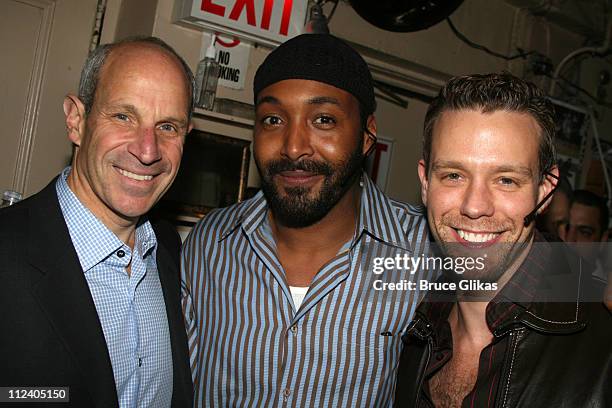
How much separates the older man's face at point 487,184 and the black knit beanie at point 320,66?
1.68 ft

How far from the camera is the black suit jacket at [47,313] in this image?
4.83 ft

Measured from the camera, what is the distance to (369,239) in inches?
84.4

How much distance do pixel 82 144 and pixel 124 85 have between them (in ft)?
0.74

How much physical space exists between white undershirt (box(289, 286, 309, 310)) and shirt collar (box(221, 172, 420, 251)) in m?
0.26

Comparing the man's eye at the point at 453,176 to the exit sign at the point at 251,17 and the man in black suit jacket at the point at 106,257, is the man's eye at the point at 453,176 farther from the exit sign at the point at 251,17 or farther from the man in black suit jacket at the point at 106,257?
the exit sign at the point at 251,17

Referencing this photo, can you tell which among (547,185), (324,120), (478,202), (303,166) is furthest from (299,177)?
(547,185)

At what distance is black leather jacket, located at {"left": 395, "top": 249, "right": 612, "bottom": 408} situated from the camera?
4.70ft

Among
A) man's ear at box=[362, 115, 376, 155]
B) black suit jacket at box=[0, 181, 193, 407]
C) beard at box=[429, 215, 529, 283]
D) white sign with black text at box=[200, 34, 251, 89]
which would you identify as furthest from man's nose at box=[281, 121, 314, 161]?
white sign with black text at box=[200, 34, 251, 89]

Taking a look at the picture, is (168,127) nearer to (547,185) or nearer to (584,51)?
(547,185)

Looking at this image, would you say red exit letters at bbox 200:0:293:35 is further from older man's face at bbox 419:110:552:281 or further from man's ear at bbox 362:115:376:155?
older man's face at bbox 419:110:552:281

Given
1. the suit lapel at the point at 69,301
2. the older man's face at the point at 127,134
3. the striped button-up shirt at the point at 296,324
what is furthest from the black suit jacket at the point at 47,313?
the striped button-up shirt at the point at 296,324

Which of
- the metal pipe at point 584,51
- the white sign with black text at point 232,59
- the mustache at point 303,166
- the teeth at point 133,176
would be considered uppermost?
the metal pipe at point 584,51

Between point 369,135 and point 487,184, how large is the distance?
0.73 meters

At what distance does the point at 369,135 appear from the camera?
2.26m
